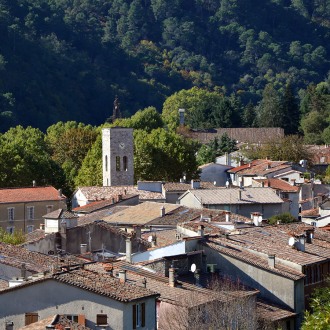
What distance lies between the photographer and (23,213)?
206 ft

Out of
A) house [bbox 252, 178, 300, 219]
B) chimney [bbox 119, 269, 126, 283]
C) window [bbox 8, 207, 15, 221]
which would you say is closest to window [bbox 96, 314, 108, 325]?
chimney [bbox 119, 269, 126, 283]

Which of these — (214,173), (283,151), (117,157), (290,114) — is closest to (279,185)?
(117,157)

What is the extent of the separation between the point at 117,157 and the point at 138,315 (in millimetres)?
53046

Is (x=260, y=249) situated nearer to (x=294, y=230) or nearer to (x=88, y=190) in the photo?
(x=294, y=230)

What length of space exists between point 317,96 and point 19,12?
70558 mm

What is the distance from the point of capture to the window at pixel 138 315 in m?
26.8

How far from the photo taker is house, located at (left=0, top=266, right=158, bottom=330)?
2661cm

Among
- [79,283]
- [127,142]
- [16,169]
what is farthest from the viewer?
[127,142]

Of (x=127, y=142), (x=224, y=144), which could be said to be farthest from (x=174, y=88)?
(x=127, y=142)

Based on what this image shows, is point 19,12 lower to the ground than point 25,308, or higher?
higher

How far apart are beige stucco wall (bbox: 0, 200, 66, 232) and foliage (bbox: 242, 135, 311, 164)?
32939mm

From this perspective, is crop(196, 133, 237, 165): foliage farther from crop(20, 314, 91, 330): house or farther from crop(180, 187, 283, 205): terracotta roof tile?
crop(20, 314, 91, 330): house

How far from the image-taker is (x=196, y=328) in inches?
1100

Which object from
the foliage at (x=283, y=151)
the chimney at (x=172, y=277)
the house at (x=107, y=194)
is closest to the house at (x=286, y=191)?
the house at (x=107, y=194)
